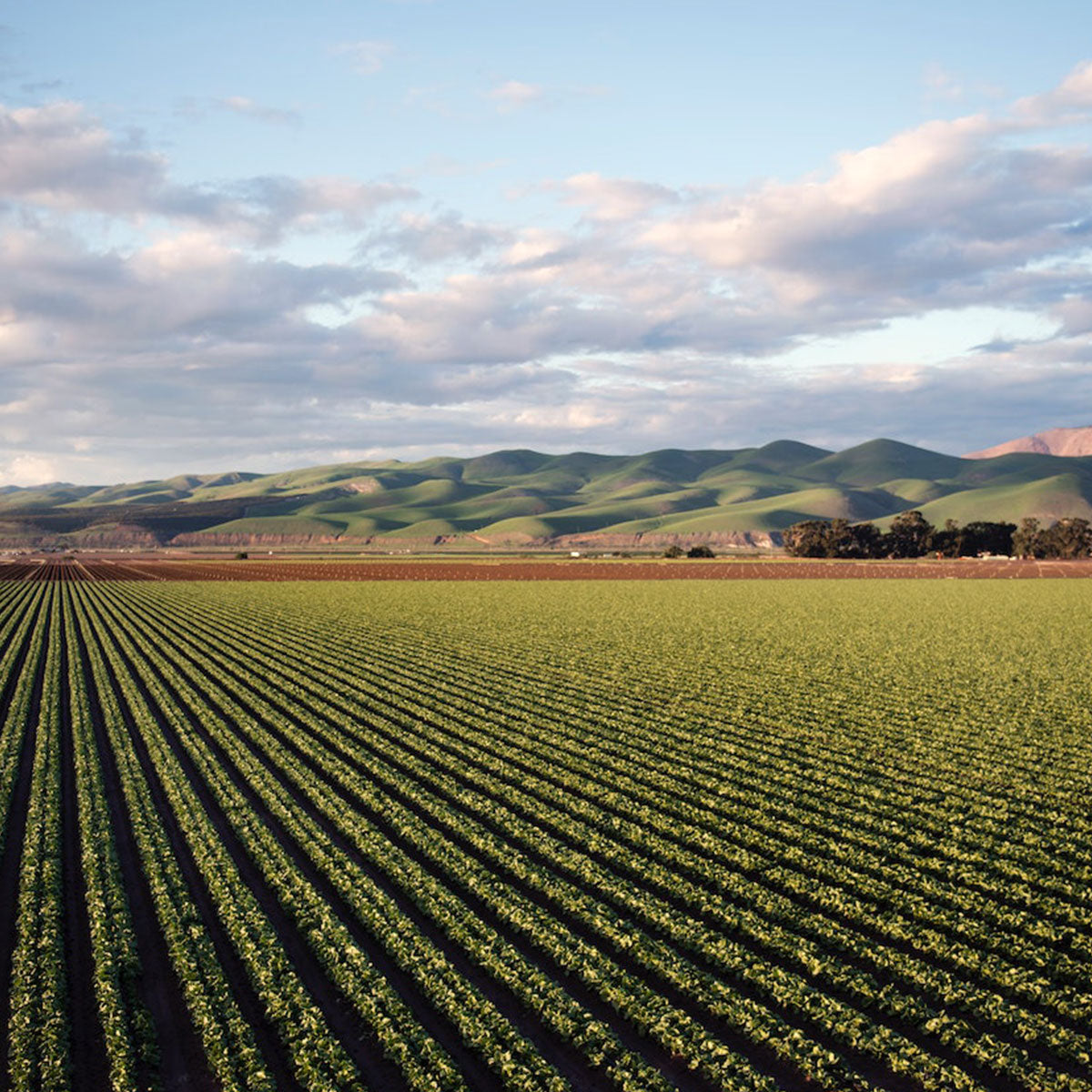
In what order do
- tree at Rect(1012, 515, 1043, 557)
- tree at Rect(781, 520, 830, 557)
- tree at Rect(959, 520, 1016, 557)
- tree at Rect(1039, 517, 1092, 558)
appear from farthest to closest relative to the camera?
tree at Rect(959, 520, 1016, 557) → tree at Rect(781, 520, 830, 557) → tree at Rect(1012, 515, 1043, 557) → tree at Rect(1039, 517, 1092, 558)

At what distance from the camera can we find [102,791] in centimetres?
2369

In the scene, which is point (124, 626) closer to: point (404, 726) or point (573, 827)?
point (404, 726)

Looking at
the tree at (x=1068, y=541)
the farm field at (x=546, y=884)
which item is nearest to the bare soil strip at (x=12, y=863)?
the farm field at (x=546, y=884)

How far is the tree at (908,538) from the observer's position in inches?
7303

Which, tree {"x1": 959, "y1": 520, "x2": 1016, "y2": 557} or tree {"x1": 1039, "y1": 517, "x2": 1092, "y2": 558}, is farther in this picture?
tree {"x1": 959, "y1": 520, "x2": 1016, "y2": 557}

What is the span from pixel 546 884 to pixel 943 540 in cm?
19168

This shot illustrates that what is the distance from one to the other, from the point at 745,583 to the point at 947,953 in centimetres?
10542

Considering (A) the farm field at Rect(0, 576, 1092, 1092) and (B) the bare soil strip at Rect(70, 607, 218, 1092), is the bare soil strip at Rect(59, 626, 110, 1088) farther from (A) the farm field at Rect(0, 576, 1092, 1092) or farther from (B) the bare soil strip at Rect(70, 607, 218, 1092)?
(B) the bare soil strip at Rect(70, 607, 218, 1092)

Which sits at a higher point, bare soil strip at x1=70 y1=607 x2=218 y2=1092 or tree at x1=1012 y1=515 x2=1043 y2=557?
bare soil strip at x1=70 y1=607 x2=218 y2=1092

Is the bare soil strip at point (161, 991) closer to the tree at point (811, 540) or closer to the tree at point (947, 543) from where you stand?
the tree at point (811, 540)

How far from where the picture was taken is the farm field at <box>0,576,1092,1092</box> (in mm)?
12703

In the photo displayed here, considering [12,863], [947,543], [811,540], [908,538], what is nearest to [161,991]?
[12,863]

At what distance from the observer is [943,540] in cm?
18725

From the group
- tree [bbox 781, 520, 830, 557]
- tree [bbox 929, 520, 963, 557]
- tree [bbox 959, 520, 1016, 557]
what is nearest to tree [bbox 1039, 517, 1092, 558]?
tree [bbox 959, 520, 1016, 557]
